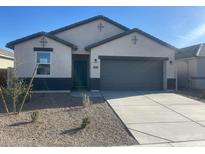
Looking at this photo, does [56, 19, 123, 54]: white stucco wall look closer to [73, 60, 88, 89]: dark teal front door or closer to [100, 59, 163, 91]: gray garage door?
[73, 60, 88, 89]: dark teal front door

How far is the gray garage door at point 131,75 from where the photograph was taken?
16.1 meters

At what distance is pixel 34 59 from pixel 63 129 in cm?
886

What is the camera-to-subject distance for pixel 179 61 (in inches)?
853

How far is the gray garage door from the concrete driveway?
5.09 m

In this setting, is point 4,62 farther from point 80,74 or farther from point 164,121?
point 164,121

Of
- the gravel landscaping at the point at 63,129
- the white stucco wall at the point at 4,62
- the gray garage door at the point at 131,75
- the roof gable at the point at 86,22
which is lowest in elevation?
the gravel landscaping at the point at 63,129

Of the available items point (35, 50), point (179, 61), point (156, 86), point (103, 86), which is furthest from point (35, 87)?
point (179, 61)

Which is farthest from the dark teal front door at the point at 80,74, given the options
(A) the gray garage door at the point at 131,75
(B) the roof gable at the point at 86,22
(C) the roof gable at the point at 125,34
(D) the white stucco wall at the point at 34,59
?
(B) the roof gable at the point at 86,22

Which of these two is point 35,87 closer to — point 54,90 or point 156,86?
point 54,90

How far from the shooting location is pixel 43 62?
580 inches

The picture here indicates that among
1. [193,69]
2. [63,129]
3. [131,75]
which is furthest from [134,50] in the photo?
[63,129]

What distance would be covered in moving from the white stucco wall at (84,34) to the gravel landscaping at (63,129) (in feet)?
28.5

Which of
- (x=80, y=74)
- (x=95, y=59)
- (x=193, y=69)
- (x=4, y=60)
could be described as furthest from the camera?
(x=4, y=60)

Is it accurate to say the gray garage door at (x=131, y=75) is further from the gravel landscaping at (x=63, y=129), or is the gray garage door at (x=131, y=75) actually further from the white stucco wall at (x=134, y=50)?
the gravel landscaping at (x=63, y=129)
